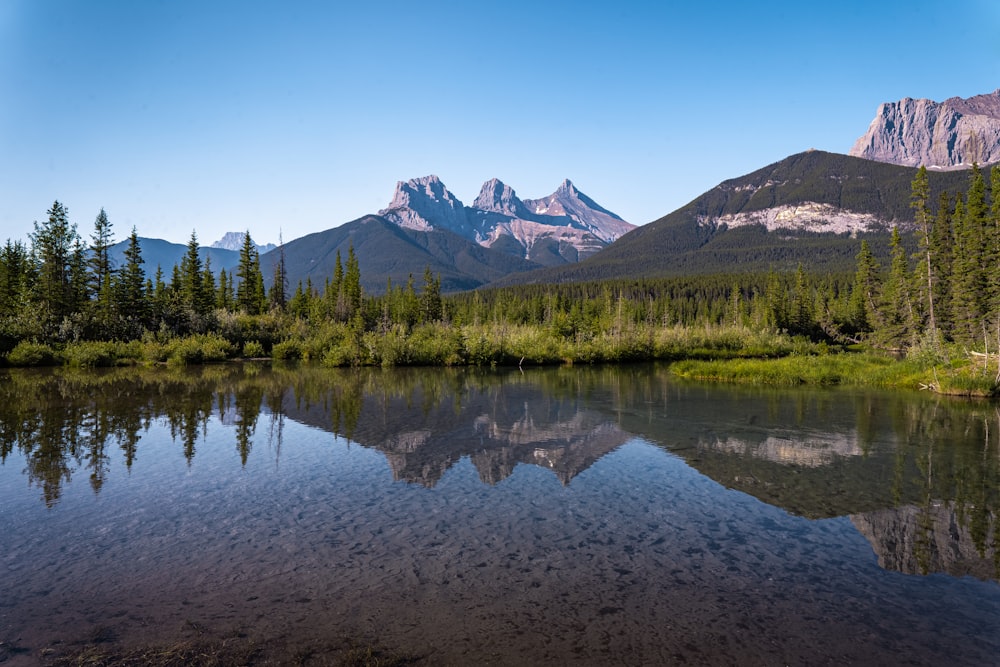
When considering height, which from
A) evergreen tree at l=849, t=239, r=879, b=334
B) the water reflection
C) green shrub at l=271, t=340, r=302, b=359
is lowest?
the water reflection

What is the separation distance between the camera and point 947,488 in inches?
485

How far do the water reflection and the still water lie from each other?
0.38ft

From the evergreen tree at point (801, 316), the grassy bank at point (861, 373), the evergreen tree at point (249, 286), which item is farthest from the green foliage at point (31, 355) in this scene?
the evergreen tree at point (801, 316)

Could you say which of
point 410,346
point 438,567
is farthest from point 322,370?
point 438,567

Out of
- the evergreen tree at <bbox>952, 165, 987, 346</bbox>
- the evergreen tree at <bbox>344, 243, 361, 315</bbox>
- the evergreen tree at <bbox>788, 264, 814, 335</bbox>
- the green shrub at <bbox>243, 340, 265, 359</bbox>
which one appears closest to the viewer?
the evergreen tree at <bbox>952, 165, 987, 346</bbox>

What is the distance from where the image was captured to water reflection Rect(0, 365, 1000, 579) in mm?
11242

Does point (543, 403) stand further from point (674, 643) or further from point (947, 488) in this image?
point (674, 643)

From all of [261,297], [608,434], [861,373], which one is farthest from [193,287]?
[861,373]

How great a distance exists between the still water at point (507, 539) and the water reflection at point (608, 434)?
115 millimetres

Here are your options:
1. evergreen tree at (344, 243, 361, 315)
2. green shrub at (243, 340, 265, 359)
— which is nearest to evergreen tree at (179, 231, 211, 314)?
green shrub at (243, 340, 265, 359)

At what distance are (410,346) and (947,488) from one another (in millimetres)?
42450

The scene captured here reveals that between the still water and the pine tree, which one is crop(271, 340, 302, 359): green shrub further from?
the still water

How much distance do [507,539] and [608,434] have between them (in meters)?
10.1

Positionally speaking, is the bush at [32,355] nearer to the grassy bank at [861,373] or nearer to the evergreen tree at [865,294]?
the grassy bank at [861,373]
